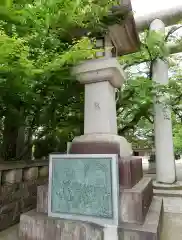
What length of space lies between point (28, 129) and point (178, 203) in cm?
432

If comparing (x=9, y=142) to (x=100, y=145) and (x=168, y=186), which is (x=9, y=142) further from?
(x=168, y=186)

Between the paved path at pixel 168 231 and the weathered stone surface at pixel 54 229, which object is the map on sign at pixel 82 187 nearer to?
the weathered stone surface at pixel 54 229

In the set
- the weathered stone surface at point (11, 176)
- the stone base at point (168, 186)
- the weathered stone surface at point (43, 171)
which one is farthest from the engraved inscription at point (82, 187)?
the stone base at point (168, 186)

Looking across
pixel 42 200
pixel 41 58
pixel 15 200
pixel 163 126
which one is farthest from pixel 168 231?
pixel 163 126

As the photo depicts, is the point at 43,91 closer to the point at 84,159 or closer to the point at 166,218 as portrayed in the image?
the point at 84,159

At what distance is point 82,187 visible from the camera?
8.69 ft

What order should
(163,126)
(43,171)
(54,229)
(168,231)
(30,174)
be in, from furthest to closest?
(163,126) < (43,171) < (30,174) < (168,231) < (54,229)

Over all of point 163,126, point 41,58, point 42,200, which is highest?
point 41,58

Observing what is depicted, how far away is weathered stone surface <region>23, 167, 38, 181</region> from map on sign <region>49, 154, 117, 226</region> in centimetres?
129

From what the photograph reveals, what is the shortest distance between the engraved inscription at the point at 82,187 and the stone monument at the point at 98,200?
0.5 inches

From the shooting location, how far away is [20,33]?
Answer: 259 cm

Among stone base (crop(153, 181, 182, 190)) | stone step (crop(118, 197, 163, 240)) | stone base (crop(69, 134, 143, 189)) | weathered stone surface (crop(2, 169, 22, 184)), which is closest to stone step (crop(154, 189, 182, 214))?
stone base (crop(153, 181, 182, 190))

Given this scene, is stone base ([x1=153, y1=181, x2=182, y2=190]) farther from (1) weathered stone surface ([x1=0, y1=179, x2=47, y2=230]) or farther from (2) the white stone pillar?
(1) weathered stone surface ([x1=0, y1=179, x2=47, y2=230])

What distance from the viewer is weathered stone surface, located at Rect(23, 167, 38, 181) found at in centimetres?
390
